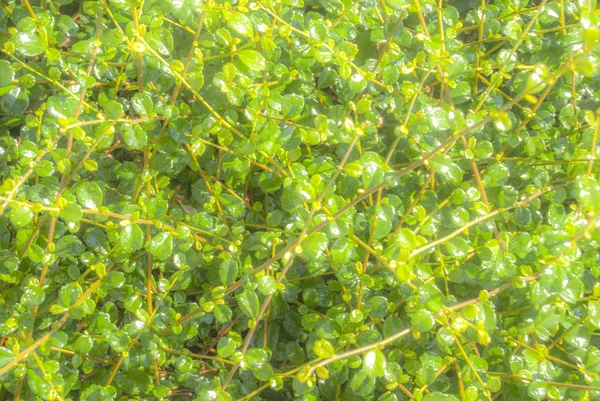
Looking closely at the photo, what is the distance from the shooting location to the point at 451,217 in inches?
48.7

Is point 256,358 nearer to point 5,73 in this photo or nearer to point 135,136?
point 135,136

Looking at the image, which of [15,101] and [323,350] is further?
[15,101]

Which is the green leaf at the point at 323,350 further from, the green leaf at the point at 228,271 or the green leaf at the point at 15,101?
the green leaf at the point at 15,101

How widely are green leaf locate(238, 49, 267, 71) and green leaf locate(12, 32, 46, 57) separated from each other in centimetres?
42

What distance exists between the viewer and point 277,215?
134 centimetres

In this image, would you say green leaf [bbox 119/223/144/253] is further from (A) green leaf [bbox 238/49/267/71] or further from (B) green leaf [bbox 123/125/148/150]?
(A) green leaf [bbox 238/49/267/71]

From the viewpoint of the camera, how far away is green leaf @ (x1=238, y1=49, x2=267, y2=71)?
1246 millimetres

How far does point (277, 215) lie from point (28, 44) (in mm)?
638

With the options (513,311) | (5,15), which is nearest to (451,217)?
(513,311)

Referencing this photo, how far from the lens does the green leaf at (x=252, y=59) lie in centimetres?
125

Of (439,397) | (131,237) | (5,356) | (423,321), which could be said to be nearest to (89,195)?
(131,237)

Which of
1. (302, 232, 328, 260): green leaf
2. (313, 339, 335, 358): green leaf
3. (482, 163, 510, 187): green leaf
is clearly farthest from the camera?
(482, 163, 510, 187): green leaf

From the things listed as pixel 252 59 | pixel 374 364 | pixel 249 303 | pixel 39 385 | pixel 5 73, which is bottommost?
pixel 39 385

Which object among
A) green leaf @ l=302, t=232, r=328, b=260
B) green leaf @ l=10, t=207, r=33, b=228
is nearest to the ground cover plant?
green leaf @ l=302, t=232, r=328, b=260
